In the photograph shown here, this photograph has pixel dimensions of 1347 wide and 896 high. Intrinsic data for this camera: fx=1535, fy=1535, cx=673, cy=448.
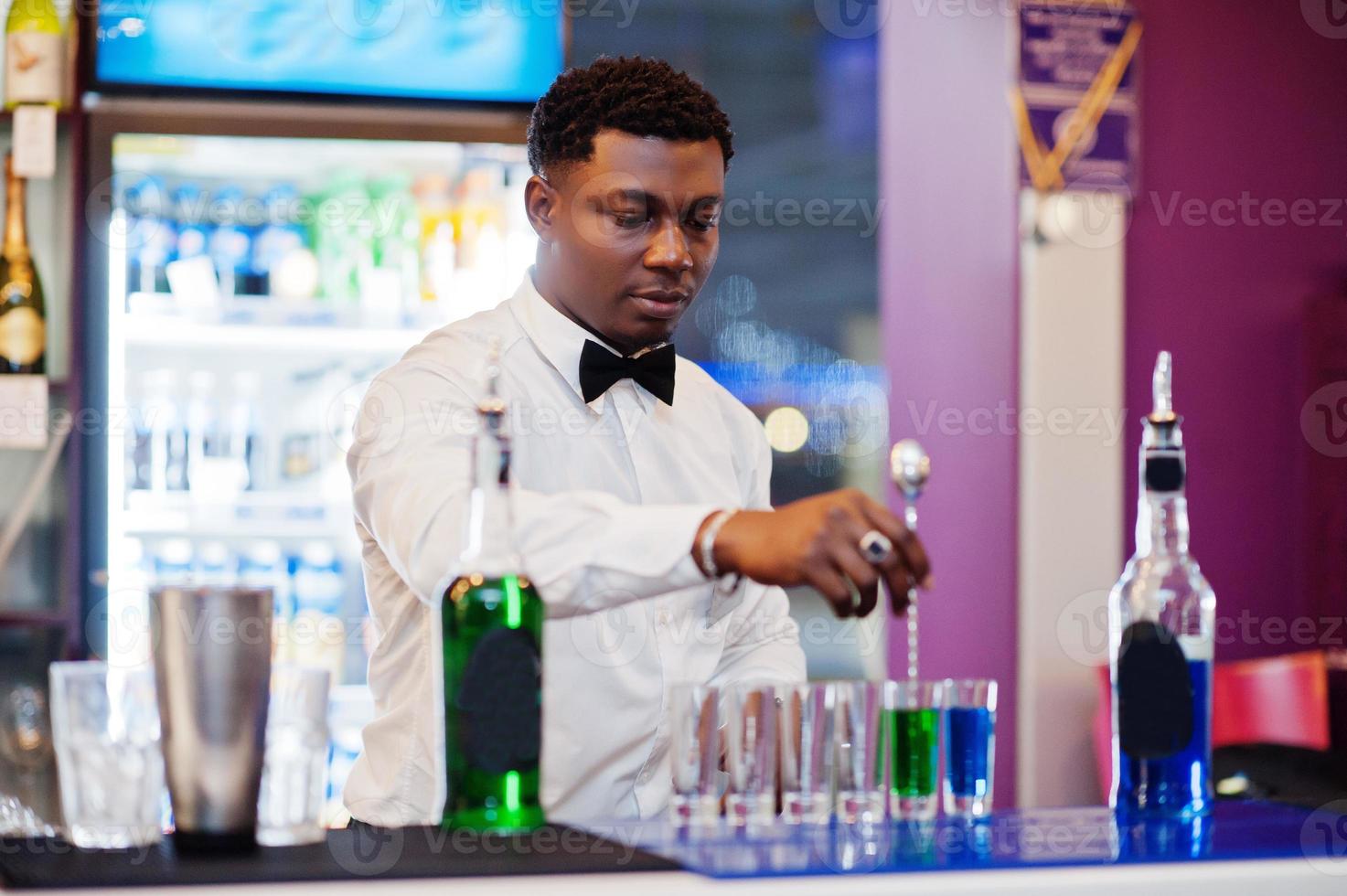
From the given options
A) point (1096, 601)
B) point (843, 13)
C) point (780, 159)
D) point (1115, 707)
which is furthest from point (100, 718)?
point (780, 159)

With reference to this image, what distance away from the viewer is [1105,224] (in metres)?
3.66

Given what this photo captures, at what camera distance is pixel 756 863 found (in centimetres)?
106

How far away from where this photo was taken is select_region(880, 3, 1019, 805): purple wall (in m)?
3.71

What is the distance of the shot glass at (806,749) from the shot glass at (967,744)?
0.12 m

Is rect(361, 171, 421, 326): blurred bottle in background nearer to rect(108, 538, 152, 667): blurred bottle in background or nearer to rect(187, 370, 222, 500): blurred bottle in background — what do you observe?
rect(187, 370, 222, 500): blurred bottle in background

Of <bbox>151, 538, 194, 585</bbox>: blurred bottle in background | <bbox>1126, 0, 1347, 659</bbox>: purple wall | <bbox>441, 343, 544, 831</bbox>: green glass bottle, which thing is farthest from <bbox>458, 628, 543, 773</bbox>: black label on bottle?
<bbox>1126, 0, 1347, 659</bbox>: purple wall

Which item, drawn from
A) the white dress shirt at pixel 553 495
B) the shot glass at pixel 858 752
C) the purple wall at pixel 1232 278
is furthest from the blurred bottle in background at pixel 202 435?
the shot glass at pixel 858 752

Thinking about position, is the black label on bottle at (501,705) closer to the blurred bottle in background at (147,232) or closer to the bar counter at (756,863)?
the bar counter at (756,863)

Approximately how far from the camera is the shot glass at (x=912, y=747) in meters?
1.25

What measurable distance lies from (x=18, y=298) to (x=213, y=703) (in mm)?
2338

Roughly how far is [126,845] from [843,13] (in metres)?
3.20

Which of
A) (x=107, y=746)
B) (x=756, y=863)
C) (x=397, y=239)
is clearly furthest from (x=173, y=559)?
(x=756, y=863)

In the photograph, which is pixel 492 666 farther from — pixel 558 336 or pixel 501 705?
pixel 558 336

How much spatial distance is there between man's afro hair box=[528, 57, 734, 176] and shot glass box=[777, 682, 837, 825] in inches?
31.2
